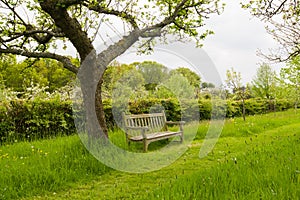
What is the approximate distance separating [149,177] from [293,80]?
764 inches

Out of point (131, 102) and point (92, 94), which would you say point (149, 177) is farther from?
point (131, 102)

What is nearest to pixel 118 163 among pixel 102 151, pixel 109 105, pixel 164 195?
pixel 102 151

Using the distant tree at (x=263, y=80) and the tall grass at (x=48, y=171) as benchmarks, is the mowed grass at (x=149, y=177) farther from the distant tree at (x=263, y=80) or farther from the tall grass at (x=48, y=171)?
the distant tree at (x=263, y=80)

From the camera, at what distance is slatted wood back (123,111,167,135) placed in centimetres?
782

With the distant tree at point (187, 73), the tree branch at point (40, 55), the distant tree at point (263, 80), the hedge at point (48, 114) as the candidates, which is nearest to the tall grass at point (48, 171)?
the tree branch at point (40, 55)

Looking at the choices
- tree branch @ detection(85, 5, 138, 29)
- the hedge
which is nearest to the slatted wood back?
the hedge

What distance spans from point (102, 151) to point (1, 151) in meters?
2.62

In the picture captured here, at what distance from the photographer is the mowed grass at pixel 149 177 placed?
3.16 meters

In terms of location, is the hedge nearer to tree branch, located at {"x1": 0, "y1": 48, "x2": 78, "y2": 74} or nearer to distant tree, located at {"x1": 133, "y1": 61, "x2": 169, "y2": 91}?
tree branch, located at {"x1": 0, "y1": 48, "x2": 78, "y2": 74}

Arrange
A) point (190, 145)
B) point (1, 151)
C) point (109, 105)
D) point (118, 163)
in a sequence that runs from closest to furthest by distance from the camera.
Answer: point (118, 163) → point (1, 151) → point (190, 145) → point (109, 105)

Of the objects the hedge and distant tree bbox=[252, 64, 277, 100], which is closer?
the hedge

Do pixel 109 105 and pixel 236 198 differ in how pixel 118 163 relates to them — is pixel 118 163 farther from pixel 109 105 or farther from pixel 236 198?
pixel 109 105

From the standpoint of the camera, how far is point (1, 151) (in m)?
6.55

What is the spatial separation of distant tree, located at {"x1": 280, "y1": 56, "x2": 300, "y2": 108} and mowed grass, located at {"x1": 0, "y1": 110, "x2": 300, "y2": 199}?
13626 mm
